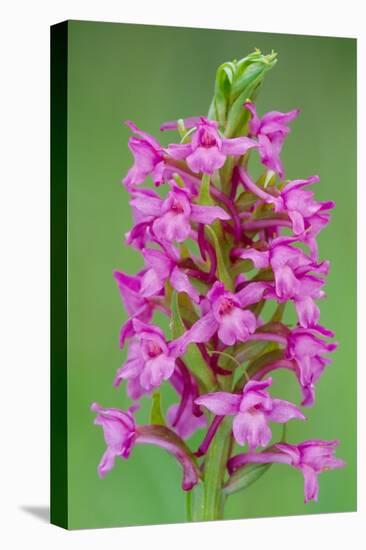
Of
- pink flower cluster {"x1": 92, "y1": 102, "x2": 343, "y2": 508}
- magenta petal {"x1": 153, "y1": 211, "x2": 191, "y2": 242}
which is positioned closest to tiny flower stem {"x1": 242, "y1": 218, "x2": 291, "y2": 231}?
pink flower cluster {"x1": 92, "y1": 102, "x2": 343, "y2": 508}

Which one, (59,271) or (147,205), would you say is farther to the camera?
(59,271)

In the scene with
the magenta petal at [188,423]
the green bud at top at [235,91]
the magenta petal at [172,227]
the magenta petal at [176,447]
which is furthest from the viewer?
the magenta petal at [188,423]

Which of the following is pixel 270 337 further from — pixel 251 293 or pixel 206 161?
pixel 206 161

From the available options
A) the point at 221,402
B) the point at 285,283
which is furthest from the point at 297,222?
the point at 221,402

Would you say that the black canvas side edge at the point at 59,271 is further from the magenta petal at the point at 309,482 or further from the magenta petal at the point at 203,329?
the magenta petal at the point at 309,482

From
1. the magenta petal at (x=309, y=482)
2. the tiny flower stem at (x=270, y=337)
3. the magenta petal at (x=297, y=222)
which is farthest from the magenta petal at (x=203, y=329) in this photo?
the magenta petal at (x=309, y=482)

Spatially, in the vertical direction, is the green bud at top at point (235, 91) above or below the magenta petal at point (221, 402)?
above

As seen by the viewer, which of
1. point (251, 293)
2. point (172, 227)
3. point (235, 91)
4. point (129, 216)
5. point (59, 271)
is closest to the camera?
point (172, 227)
